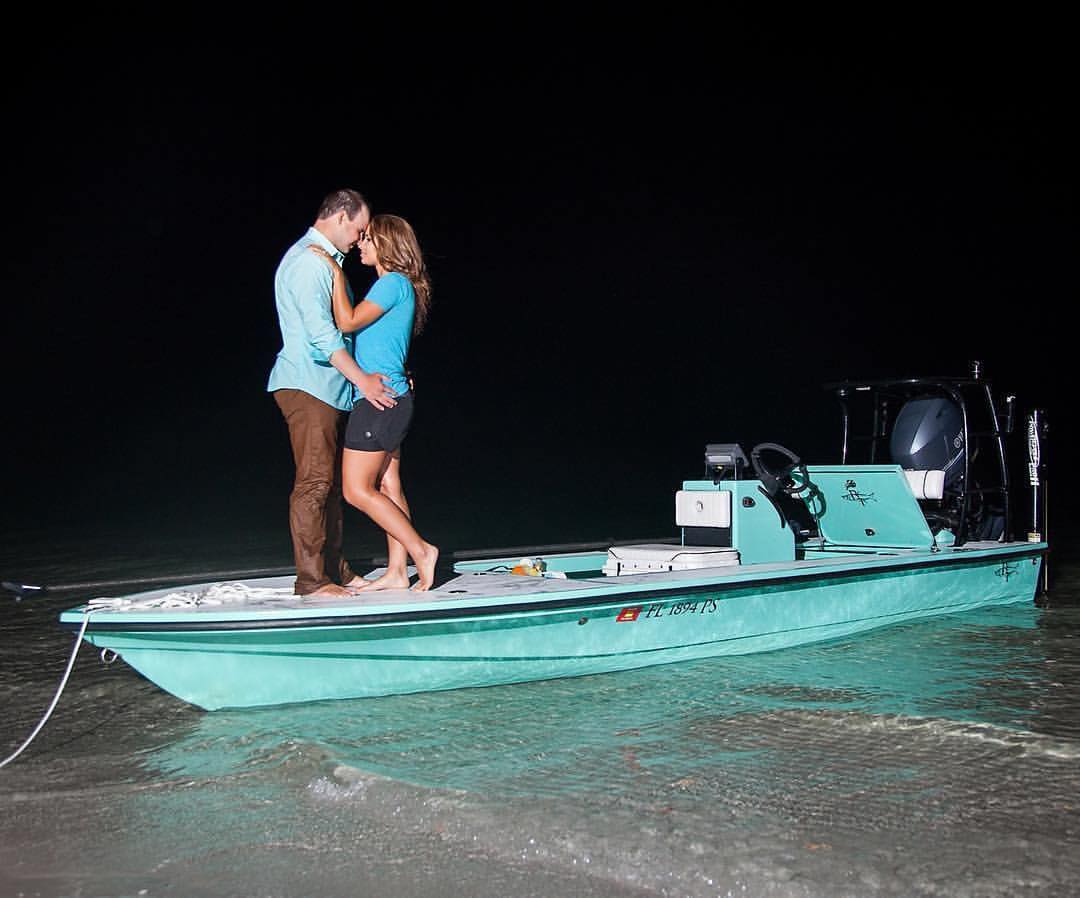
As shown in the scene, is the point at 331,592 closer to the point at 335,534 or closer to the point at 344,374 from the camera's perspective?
the point at 335,534

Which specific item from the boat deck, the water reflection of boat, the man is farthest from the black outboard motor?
the man

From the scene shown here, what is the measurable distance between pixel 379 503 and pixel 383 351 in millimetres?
605

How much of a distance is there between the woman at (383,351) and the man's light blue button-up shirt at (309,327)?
60 mm

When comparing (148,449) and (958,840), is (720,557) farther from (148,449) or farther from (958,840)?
(148,449)

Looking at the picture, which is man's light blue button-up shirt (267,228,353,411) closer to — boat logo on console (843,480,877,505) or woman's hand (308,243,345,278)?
woman's hand (308,243,345,278)

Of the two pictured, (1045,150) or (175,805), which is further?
(1045,150)

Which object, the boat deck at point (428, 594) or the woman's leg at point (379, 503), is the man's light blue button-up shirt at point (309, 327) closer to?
the woman's leg at point (379, 503)

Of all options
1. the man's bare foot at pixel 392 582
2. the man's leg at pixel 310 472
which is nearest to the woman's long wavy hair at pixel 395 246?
the man's leg at pixel 310 472

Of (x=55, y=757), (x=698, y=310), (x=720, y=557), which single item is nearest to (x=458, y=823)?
(x=55, y=757)

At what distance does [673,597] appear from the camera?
15.8ft

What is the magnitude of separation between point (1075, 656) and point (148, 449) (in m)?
20.8

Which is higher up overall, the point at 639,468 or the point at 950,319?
the point at 950,319

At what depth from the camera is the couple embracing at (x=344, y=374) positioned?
4176 millimetres

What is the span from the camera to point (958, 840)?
2.96m
